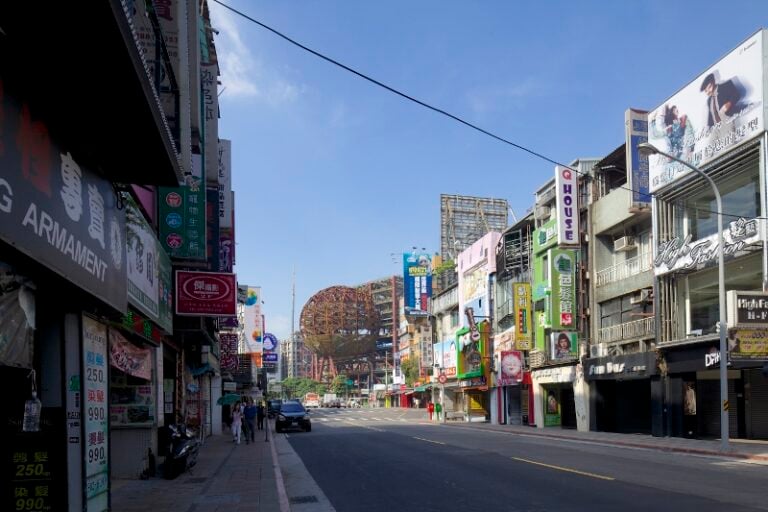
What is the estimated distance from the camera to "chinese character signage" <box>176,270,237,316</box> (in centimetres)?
2008

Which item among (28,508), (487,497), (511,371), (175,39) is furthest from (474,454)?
(511,371)

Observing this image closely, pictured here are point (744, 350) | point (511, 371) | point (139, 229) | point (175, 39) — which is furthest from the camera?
point (511, 371)

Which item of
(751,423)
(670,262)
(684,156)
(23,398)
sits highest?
(684,156)

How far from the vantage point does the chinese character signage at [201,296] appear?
2008 cm

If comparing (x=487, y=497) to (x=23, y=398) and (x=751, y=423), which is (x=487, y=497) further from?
(x=751, y=423)

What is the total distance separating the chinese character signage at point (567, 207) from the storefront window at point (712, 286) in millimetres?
8225

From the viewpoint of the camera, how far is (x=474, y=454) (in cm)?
2175

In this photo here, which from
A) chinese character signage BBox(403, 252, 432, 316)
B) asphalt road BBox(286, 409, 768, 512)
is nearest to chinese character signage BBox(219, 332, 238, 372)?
asphalt road BBox(286, 409, 768, 512)

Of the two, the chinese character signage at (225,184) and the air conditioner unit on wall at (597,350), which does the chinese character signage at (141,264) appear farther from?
the air conditioner unit on wall at (597,350)

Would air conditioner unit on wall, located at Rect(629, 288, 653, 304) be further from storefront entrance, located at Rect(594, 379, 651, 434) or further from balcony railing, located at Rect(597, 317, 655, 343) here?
storefront entrance, located at Rect(594, 379, 651, 434)

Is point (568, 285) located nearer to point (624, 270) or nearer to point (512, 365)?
point (624, 270)

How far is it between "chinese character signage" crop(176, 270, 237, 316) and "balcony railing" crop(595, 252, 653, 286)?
66.3 feet

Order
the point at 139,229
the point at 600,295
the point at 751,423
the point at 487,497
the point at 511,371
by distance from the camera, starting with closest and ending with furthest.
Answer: the point at 487,497 → the point at 139,229 → the point at 751,423 → the point at 600,295 → the point at 511,371

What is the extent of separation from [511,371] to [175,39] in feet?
114
